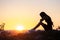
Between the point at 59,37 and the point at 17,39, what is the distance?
148 cm

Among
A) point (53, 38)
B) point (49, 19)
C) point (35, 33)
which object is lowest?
point (53, 38)

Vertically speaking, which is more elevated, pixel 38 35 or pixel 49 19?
pixel 49 19

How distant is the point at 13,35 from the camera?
7918 mm

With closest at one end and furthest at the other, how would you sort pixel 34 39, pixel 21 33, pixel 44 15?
pixel 34 39
pixel 21 33
pixel 44 15

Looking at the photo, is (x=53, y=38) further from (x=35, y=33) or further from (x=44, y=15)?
(x=44, y=15)

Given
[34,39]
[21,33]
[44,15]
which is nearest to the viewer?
[34,39]

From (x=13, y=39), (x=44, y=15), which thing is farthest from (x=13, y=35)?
(x=44, y=15)

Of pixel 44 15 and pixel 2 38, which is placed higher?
pixel 44 15

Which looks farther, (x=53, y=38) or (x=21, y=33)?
(x=21, y=33)

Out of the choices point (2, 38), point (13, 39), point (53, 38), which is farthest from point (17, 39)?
point (53, 38)

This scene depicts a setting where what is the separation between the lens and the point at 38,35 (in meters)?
7.77

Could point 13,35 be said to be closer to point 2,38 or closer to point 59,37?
point 2,38

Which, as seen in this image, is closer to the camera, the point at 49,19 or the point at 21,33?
the point at 21,33

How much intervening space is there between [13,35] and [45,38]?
1215 mm
